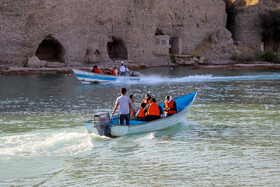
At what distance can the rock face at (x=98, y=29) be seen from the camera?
42906 millimetres

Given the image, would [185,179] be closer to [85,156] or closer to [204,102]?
[85,156]

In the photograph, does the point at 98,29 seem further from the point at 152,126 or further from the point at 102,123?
the point at 102,123

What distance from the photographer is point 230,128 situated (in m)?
15.8

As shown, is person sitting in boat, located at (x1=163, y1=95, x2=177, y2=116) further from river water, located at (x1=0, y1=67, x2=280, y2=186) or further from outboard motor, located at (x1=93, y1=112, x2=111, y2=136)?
outboard motor, located at (x1=93, y1=112, x2=111, y2=136)

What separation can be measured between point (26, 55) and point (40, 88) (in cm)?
1433

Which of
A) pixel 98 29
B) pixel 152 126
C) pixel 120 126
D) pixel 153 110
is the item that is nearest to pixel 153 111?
pixel 153 110

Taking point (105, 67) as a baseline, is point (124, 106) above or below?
below

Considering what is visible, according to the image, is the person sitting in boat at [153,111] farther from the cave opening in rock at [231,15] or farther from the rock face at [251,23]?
the cave opening in rock at [231,15]

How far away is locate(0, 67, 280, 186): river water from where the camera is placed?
10.2m

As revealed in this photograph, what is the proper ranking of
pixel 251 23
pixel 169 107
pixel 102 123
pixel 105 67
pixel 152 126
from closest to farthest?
1. pixel 102 123
2. pixel 152 126
3. pixel 169 107
4. pixel 105 67
5. pixel 251 23

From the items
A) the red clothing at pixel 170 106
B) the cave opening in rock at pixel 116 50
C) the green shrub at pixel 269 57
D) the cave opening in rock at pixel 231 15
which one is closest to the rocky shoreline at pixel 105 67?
the green shrub at pixel 269 57

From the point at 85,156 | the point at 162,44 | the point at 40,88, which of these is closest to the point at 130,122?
the point at 85,156

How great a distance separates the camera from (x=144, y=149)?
12875 millimetres

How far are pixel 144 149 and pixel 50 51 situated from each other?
38.0 m
